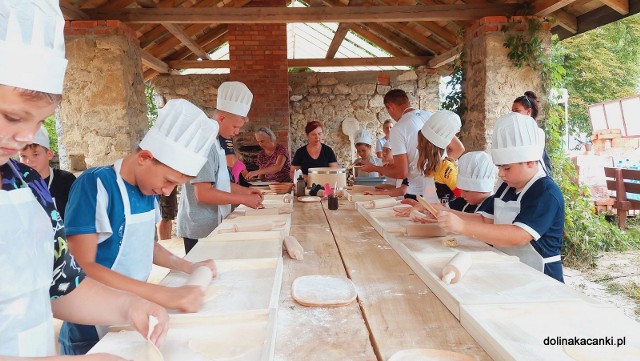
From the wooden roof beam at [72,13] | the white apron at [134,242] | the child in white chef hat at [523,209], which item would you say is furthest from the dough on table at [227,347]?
the wooden roof beam at [72,13]

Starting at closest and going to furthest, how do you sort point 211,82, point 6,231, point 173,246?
point 6,231
point 173,246
point 211,82

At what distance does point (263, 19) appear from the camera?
5.19 m

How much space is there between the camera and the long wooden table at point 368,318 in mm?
1039

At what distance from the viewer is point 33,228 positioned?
0.94m

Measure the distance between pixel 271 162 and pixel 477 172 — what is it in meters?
3.74

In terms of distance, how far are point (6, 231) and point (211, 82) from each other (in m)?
8.15

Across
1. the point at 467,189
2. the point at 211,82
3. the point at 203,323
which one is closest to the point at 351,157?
the point at 211,82

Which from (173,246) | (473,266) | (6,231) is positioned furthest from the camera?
(173,246)

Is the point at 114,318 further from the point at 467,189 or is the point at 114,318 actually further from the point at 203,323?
the point at 467,189

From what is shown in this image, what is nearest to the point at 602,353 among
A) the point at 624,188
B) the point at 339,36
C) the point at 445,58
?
the point at 624,188

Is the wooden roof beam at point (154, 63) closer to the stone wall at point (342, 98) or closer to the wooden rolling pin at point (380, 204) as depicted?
the stone wall at point (342, 98)

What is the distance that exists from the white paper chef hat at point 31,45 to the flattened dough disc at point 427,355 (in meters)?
0.93

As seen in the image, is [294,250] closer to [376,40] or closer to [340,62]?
[340,62]

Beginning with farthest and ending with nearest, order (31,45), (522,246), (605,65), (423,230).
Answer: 1. (605,65)
2. (423,230)
3. (522,246)
4. (31,45)
